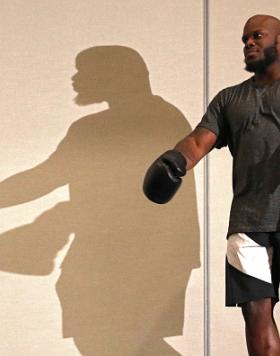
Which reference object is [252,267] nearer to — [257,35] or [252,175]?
[252,175]

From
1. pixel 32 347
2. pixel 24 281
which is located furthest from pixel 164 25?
pixel 32 347

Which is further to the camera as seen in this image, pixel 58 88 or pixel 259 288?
pixel 58 88

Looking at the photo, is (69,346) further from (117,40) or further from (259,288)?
(117,40)

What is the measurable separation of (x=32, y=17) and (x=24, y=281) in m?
1.04

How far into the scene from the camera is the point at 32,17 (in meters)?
3.21

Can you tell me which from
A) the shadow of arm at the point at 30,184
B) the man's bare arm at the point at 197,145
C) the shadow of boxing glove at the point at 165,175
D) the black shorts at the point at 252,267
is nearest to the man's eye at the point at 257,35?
the man's bare arm at the point at 197,145

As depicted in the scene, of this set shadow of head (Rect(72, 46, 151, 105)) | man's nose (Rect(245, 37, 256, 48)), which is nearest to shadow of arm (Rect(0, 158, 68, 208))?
shadow of head (Rect(72, 46, 151, 105))

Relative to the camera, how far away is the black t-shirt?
7.93 feet

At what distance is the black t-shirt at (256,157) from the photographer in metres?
2.42

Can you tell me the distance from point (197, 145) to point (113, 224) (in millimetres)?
733

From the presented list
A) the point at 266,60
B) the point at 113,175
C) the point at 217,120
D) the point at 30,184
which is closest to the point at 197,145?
the point at 217,120

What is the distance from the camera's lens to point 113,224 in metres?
3.17

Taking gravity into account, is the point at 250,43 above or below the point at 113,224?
above

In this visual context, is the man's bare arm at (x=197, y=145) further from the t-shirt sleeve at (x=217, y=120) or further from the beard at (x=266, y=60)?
the beard at (x=266, y=60)
